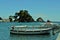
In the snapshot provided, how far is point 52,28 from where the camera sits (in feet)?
190

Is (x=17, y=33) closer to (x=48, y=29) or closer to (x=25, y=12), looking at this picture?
(x=48, y=29)

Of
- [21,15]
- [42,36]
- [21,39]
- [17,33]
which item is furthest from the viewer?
[21,15]

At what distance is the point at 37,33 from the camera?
185ft

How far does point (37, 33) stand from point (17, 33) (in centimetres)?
552

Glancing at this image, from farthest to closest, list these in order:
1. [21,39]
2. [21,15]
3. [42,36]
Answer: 1. [21,15]
2. [42,36]
3. [21,39]

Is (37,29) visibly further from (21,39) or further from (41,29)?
(21,39)

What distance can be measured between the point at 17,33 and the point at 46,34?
7.23m

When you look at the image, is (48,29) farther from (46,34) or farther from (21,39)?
(21,39)

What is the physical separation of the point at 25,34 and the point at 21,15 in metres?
136

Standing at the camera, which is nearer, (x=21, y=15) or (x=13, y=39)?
(x=13, y=39)

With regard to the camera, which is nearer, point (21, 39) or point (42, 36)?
point (21, 39)

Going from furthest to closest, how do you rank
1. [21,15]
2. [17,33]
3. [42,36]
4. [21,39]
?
[21,15]
[17,33]
[42,36]
[21,39]

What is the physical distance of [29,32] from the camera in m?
57.1

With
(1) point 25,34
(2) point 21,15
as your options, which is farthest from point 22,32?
(2) point 21,15
